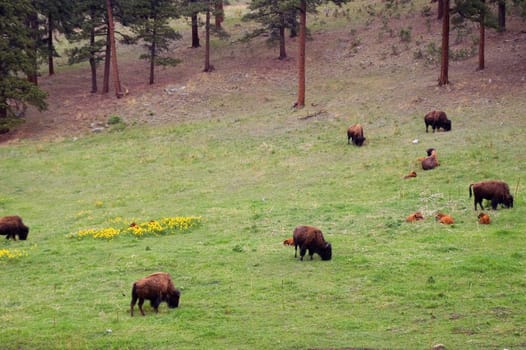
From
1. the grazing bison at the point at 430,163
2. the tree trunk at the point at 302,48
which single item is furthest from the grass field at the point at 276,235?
the tree trunk at the point at 302,48

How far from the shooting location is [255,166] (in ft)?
128

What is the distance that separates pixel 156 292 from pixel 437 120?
27.4 metres

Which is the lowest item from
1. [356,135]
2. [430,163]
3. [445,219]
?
[445,219]

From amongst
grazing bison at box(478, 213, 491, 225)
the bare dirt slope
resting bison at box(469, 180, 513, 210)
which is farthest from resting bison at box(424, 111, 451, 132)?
grazing bison at box(478, 213, 491, 225)

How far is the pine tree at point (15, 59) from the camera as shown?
1986 inches

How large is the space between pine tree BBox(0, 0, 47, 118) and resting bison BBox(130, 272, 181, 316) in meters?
A: 36.3

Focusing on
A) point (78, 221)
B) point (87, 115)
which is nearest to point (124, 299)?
point (78, 221)

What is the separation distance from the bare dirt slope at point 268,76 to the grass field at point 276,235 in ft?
6.90

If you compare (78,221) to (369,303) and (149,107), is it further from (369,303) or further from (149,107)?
(149,107)

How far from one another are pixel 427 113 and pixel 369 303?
29.1m

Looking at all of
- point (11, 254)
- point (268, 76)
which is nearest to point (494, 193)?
point (11, 254)

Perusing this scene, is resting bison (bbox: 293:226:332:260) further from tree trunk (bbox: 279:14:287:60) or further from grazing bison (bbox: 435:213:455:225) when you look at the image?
tree trunk (bbox: 279:14:287:60)

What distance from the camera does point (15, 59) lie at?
51000mm

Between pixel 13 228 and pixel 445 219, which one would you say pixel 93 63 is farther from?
pixel 445 219
